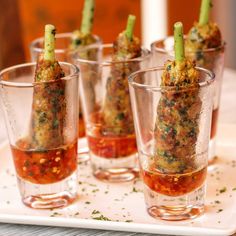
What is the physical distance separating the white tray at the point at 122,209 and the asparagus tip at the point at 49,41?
0.31m

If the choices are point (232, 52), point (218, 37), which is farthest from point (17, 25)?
point (218, 37)

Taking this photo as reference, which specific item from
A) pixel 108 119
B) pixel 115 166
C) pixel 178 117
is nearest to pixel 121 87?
pixel 108 119

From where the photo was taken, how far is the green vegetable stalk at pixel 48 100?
1.32 metres

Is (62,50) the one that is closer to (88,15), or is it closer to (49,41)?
(88,15)

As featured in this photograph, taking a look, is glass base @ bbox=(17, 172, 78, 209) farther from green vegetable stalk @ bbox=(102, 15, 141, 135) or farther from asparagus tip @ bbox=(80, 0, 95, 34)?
asparagus tip @ bbox=(80, 0, 95, 34)

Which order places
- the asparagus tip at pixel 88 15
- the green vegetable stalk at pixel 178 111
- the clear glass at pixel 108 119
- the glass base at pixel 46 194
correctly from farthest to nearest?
the asparagus tip at pixel 88 15
the clear glass at pixel 108 119
the glass base at pixel 46 194
the green vegetable stalk at pixel 178 111

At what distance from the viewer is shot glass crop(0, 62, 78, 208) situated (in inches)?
52.6

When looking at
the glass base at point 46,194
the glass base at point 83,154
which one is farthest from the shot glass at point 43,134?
the glass base at point 83,154

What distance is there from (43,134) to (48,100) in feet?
0.24

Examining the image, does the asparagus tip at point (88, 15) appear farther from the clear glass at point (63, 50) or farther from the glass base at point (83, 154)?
the glass base at point (83, 154)

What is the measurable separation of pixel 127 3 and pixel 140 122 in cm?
253

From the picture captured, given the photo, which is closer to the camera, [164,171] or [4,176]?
[164,171]

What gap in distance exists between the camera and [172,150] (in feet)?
4.18

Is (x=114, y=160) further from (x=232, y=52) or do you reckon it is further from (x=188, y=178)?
(x=232, y=52)
